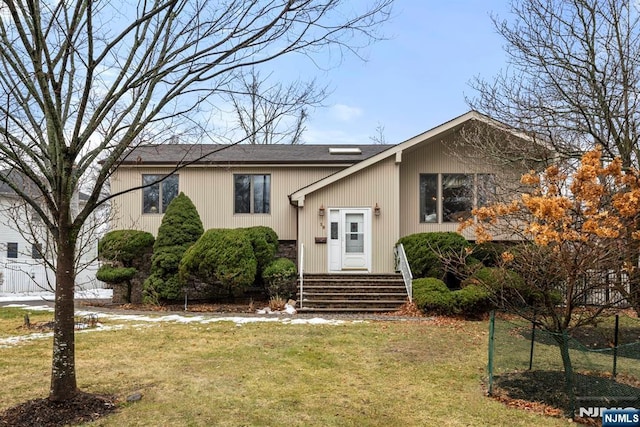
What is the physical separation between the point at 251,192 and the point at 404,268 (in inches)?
251

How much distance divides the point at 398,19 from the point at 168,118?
286cm

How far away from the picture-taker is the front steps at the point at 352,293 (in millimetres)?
12180

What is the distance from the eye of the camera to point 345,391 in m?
5.52

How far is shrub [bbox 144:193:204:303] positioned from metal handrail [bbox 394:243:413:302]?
21.5 ft

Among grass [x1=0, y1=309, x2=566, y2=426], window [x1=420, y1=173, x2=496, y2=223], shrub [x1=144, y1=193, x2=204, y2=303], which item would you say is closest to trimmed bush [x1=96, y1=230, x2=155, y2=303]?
shrub [x1=144, y1=193, x2=204, y2=303]

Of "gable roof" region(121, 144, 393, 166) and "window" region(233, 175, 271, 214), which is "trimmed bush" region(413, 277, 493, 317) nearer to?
"gable roof" region(121, 144, 393, 166)

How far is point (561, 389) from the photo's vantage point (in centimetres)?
573

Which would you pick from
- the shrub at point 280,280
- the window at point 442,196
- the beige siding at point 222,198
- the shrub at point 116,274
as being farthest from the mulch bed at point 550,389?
the shrub at point 116,274

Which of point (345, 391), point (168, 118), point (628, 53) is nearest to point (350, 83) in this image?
point (168, 118)

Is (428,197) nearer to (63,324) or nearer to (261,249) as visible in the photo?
(261,249)

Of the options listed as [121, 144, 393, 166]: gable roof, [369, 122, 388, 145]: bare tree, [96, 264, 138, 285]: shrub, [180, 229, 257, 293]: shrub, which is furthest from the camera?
[369, 122, 388, 145]: bare tree

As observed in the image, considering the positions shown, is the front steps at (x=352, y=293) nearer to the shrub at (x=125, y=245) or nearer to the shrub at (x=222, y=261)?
the shrub at (x=222, y=261)

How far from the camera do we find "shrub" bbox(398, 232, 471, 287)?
12852 mm

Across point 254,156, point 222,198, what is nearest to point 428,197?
point 254,156
